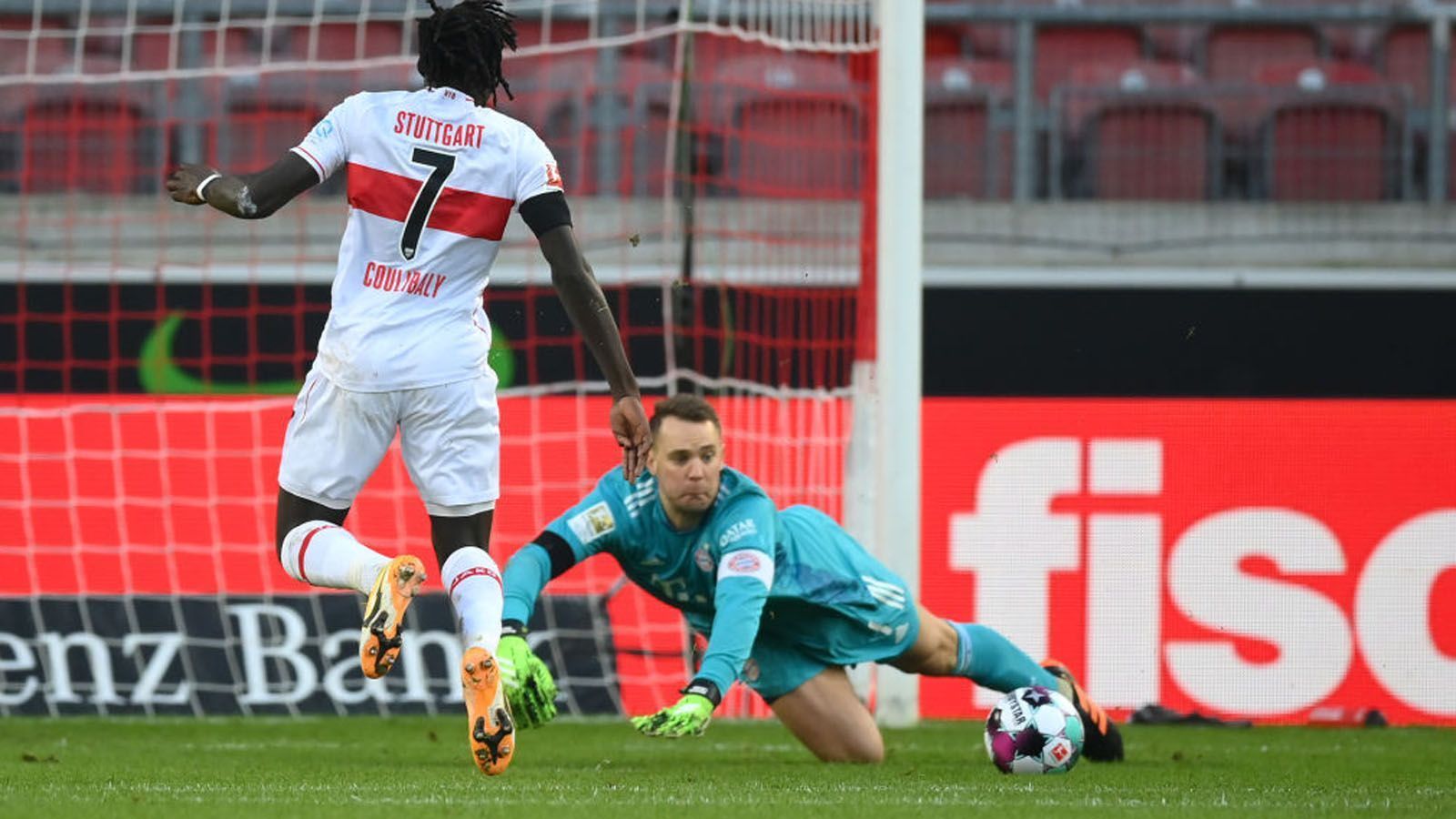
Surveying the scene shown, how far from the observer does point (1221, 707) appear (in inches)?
344

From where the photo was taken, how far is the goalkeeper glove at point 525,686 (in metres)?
5.21

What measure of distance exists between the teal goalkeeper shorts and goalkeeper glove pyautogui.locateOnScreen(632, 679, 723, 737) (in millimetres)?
1339

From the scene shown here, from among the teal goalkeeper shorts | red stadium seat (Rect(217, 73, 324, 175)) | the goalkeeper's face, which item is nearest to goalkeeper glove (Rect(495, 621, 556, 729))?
the goalkeeper's face

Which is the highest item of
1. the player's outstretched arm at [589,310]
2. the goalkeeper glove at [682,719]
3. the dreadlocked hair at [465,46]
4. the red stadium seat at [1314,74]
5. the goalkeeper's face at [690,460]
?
the red stadium seat at [1314,74]

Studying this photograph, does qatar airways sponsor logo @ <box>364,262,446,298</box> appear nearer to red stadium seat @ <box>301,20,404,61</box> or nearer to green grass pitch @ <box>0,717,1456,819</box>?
green grass pitch @ <box>0,717,1456,819</box>

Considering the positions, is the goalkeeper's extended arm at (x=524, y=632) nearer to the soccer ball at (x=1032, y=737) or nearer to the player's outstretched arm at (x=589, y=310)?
the player's outstretched arm at (x=589, y=310)

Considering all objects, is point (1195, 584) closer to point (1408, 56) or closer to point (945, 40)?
point (945, 40)

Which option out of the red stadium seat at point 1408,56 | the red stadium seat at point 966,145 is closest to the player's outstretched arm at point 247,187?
the red stadium seat at point 966,145

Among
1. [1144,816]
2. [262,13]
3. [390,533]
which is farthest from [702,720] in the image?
[262,13]

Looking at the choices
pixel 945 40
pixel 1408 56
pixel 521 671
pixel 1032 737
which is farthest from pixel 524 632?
pixel 1408 56

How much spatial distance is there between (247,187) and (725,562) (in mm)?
1699

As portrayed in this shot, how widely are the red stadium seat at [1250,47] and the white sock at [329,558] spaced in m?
8.42

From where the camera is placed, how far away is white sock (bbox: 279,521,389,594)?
5004mm

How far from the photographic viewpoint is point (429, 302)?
5.21 m
